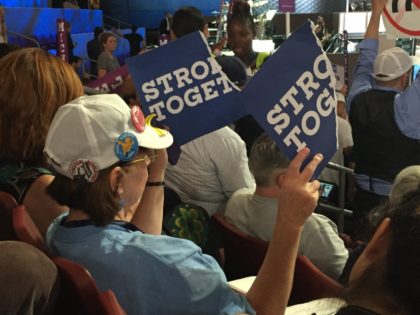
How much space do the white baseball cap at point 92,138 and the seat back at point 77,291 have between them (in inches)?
9.9

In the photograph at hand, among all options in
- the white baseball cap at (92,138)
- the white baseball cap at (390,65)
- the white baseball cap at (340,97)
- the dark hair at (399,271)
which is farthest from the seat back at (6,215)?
the white baseball cap at (340,97)

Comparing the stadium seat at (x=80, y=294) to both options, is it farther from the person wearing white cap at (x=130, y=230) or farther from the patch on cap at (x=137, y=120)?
the patch on cap at (x=137, y=120)

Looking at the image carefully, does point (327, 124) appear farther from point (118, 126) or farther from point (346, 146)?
point (346, 146)

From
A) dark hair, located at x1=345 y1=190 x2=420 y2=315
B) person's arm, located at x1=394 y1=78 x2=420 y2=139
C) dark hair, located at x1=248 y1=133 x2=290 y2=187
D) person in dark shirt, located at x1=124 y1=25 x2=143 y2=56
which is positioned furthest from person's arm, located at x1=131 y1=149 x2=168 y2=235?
person in dark shirt, located at x1=124 y1=25 x2=143 y2=56

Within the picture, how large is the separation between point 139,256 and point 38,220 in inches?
21.5

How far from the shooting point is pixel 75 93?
6.14 ft

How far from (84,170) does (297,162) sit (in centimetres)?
50

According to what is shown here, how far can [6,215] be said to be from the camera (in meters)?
1.61

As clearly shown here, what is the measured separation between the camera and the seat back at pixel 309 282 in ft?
5.65

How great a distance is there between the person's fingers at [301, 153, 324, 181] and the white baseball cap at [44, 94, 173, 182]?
383 millimetres

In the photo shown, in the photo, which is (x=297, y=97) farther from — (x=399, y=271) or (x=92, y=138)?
(x=399, y=271)

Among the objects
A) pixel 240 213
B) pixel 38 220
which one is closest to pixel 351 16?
pixel 240 213

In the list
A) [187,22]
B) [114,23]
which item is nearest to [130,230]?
[187,22]

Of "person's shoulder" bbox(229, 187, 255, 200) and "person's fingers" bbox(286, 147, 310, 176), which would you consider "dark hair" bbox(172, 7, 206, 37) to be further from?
"person's fingers" bbox(286, 147, 310, 176)
